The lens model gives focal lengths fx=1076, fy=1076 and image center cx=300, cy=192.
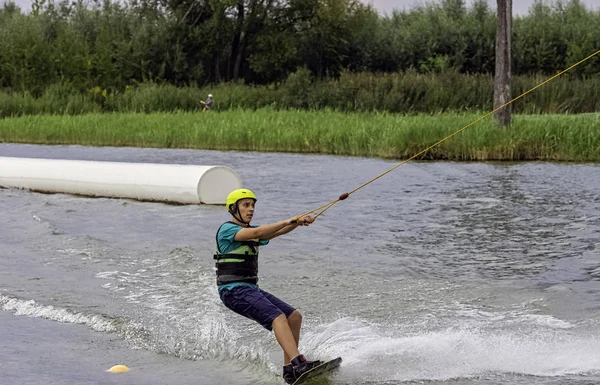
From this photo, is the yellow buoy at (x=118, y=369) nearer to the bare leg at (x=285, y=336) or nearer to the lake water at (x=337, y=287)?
the lake water at (x=337, y=287)

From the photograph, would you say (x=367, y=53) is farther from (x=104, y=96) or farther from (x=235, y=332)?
(x=235, y=332)

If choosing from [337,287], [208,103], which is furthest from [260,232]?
[208,103]

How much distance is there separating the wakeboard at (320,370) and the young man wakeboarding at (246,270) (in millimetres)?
61

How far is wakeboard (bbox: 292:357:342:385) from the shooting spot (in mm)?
7096

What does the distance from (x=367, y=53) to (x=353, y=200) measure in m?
34.6

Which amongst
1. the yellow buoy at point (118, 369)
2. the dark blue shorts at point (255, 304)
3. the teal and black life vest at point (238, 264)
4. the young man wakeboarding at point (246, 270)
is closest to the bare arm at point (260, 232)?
the young man wakeboarding at point (246, 270)

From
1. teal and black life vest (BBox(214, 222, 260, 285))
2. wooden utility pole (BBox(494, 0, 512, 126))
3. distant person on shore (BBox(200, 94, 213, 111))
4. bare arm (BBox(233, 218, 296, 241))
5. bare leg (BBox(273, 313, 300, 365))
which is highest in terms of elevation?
wooden utility pole (BBox(494, 0, 512, 126))

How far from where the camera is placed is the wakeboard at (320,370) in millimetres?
7096

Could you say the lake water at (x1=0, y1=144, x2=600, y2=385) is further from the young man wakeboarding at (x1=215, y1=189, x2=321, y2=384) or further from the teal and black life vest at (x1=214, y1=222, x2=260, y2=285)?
the teal and black life vest at (x1=214, y1=222, x2=260, y2=285)

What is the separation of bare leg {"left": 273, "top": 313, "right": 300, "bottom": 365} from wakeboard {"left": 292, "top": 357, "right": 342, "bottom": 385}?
15 centimetres

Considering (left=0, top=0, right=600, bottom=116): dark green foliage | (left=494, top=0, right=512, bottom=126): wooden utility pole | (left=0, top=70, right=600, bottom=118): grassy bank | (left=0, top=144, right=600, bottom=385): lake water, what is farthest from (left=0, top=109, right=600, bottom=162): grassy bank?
(left=0, top=0, right=600, bottom=116): dark green foliage

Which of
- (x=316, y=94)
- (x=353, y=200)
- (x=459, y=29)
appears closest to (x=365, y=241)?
(x=353, y=200)

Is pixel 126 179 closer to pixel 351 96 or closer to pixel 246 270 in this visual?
pixel 246 270

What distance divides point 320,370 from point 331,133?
58.1ft
